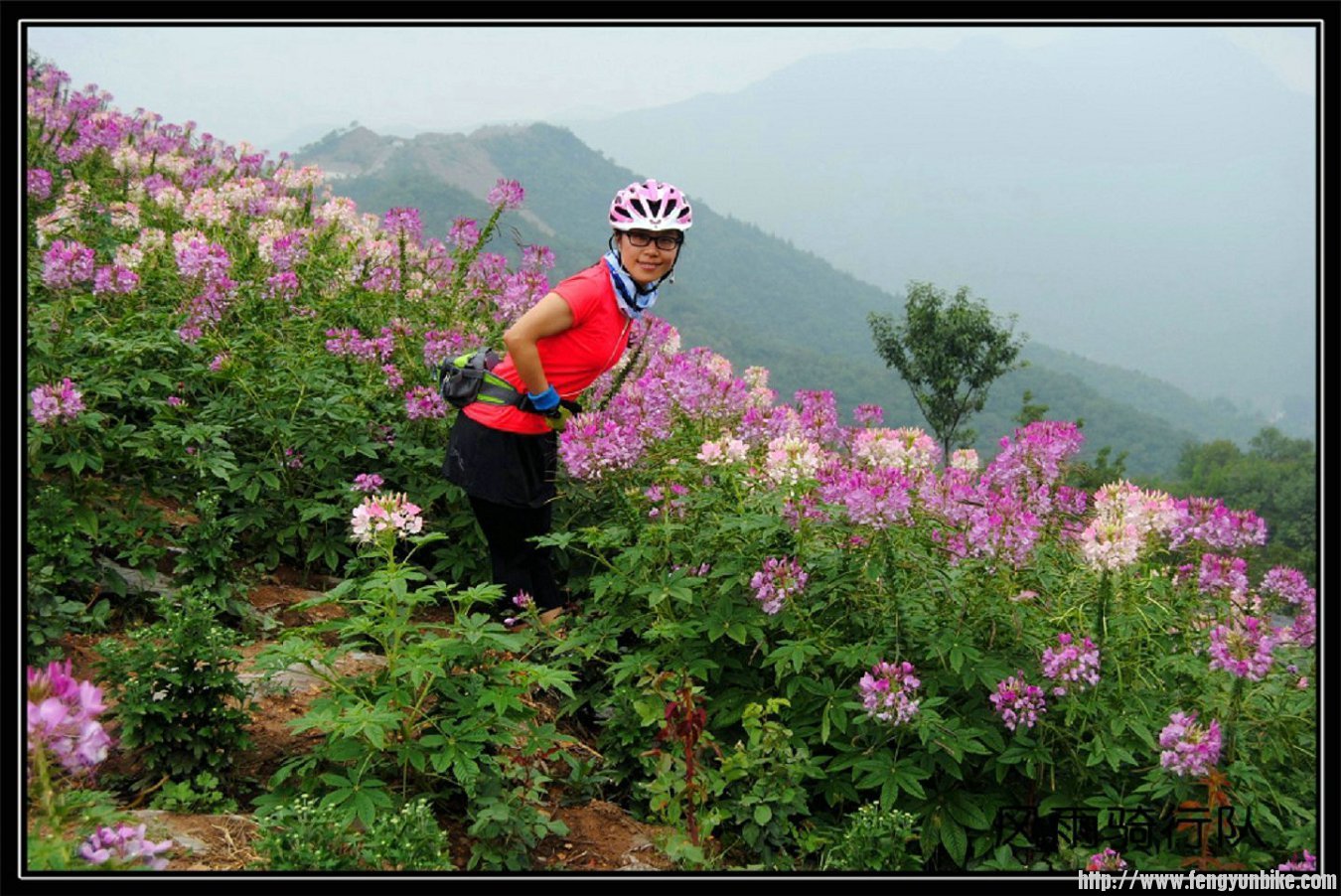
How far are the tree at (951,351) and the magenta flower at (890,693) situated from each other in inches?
559

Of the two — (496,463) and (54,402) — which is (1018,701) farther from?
(54,402)

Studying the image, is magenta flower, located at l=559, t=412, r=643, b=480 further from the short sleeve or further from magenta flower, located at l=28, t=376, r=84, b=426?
magenta flower, located at l=28, t=376, r=84, b=426

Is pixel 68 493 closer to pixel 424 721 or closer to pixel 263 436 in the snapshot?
pixel 263 436

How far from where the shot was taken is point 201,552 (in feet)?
13.1

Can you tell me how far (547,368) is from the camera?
3.93m

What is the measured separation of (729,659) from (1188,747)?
148cm

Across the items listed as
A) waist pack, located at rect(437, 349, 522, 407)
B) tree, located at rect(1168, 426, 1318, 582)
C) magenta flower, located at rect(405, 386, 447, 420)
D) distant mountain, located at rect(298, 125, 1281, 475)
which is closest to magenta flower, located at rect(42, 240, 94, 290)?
magenta flower, located at rect(405, 386, 447, 420)

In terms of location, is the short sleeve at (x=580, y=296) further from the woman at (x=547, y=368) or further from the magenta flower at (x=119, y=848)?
the magenta flower at (x=119, y=848)

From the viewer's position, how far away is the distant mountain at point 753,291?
44.8m

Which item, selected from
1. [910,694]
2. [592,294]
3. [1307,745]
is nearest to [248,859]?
[910,694]

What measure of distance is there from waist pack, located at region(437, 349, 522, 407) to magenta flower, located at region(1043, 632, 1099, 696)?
2.18 metres
